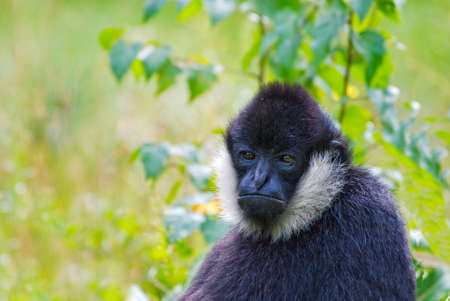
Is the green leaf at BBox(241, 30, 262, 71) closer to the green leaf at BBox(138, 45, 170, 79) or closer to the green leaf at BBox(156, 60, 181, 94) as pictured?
the green leaf at BBox(156, 60, 181, 94)

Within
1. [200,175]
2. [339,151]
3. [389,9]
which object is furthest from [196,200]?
[389,9]

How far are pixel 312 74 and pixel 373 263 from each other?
1876 millimetres

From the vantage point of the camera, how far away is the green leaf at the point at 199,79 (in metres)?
4.20

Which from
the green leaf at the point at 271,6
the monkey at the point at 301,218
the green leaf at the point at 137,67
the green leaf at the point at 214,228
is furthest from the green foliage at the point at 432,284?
the green leaf at the point at 137,67

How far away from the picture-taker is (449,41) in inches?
328

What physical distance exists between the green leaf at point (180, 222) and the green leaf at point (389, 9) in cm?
185

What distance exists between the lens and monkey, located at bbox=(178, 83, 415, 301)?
2.78 m

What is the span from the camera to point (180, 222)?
3893mm

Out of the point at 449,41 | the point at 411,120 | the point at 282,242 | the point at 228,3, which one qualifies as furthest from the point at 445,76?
the point at 282,242

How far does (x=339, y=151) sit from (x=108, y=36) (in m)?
1.98

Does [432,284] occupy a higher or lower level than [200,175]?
lower

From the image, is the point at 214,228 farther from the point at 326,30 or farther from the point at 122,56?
the point at 326,30

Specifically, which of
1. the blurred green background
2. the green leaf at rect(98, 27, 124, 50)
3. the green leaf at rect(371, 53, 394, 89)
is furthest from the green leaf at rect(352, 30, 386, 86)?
the blurred green background

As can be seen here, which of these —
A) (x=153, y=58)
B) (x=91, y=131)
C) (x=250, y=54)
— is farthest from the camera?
(x=91, y=131)
